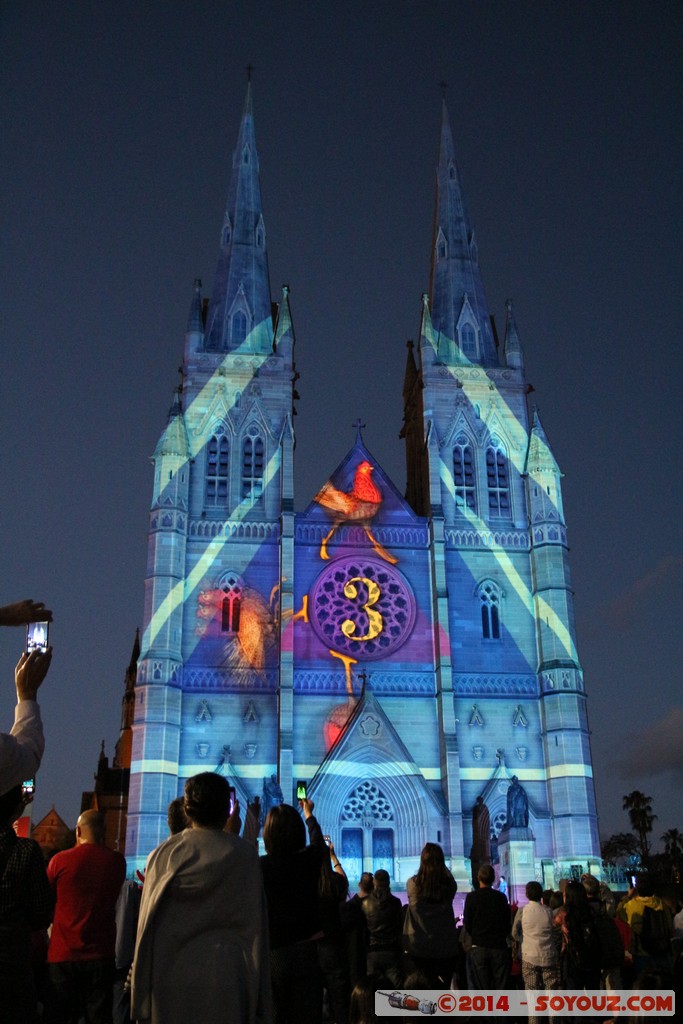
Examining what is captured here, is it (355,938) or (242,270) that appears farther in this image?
(242,270)

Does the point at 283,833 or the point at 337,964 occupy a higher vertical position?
the point at 283,833

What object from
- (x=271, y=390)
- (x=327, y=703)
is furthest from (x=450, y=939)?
(x=271, y=390)

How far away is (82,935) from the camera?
605 centimetres

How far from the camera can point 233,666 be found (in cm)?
3206

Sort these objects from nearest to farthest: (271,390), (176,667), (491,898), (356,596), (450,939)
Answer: (450,939) < (491,898) < (176,667) < (356,596) < (271,390)

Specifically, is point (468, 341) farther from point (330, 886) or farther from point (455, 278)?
point (330, 886)

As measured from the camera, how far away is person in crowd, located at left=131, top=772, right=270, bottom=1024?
391 centimetres

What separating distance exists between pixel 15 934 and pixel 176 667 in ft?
91.2

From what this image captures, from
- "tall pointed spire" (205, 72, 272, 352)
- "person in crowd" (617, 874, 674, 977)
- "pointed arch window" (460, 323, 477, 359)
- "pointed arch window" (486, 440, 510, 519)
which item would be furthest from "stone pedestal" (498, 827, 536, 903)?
"person in crowd" (617, 874, 674, 977)

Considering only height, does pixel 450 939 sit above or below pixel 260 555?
below

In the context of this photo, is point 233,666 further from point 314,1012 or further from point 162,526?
point 314,1012

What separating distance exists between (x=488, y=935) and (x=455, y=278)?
116 feet

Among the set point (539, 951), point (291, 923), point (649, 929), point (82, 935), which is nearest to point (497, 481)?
point (539, 951)

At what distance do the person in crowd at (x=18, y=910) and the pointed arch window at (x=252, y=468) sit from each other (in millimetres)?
30367
